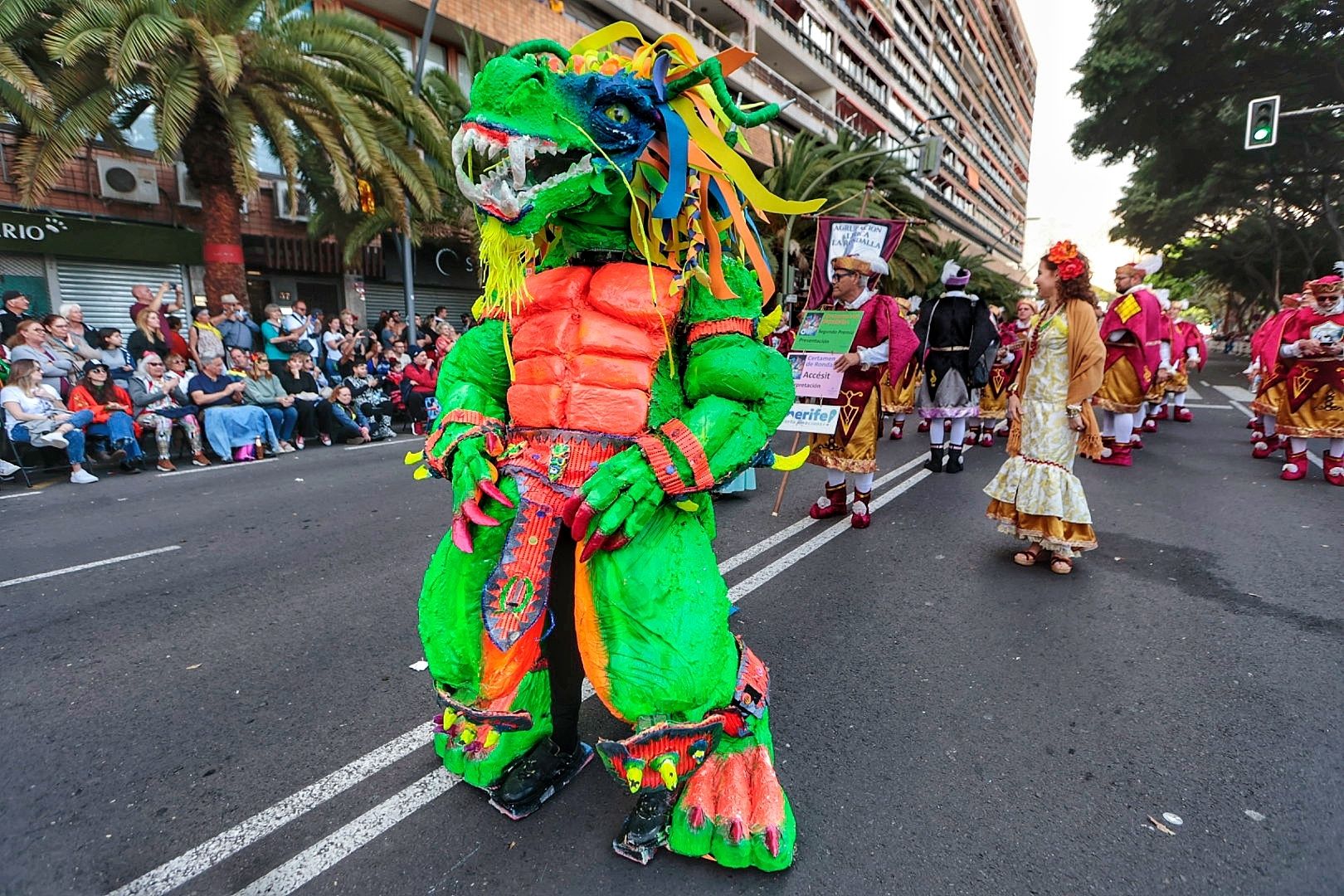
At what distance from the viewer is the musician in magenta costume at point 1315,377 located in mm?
6711

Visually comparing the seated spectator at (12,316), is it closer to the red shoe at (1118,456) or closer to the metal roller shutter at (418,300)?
the metal roller shutter at (418,300)

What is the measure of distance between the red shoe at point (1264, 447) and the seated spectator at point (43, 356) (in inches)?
547

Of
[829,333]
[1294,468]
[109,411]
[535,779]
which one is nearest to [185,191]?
[109,411]

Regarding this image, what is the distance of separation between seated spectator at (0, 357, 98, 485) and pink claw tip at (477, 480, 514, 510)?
297 inches

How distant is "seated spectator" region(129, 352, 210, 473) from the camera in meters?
7.79

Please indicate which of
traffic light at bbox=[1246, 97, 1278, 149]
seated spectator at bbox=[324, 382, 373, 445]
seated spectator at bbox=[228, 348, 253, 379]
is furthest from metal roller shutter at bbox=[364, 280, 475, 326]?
traffic light at bbox=[1246, 97, 1278, 149]

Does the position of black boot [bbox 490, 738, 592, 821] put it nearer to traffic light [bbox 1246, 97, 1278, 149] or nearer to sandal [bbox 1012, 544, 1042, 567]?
sandal [bbox 1012, 544, 1042, 567]

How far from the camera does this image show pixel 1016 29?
231 feet

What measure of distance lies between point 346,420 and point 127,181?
820cm

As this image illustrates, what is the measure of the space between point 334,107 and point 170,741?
32.8ft

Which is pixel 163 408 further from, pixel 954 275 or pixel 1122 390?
pixel 1122 390

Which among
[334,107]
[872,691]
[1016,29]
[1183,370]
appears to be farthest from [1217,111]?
[1016,29]

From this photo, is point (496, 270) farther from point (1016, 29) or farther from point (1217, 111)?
point (1016, 29)

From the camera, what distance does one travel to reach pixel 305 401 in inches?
367
